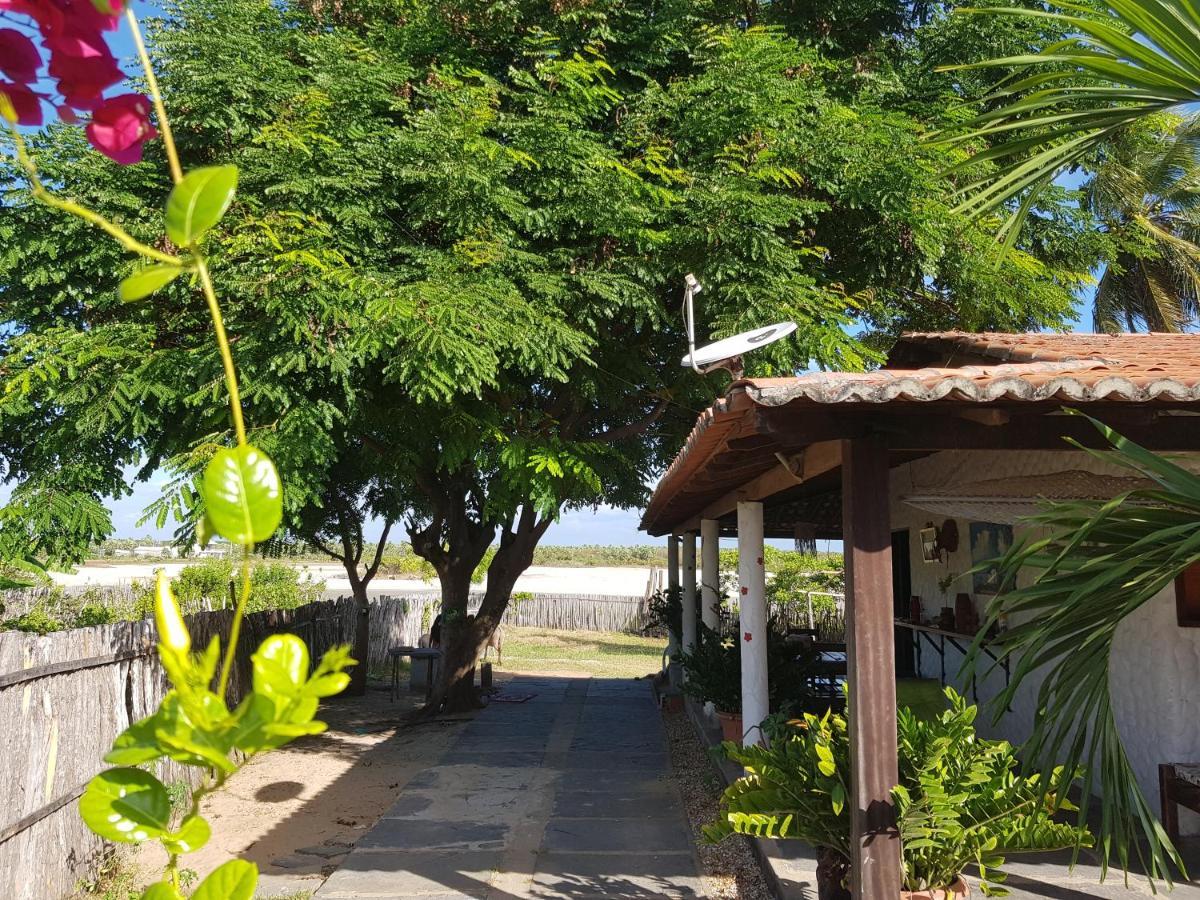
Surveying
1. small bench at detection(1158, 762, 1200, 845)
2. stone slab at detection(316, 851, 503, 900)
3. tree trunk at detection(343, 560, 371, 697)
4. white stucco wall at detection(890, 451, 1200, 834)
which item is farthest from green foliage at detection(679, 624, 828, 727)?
tree trunk at detection(343, 560, 371, 697)

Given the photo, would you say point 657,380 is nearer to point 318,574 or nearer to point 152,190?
point 152,190

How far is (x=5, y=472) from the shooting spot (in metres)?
9.55

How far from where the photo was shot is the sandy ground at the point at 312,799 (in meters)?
6.86

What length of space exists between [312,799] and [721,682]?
398cm

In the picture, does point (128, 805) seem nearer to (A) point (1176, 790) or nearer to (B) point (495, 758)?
(A) point (1176, 790)

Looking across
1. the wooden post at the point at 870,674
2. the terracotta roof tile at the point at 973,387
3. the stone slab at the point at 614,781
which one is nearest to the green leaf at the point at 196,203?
the terracotta roof tile at the point at 973,387

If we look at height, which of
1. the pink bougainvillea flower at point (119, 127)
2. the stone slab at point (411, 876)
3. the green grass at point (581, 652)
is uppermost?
the pink bougainvillea flower at point (119, 127)

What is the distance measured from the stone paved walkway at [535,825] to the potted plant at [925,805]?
141 centimetres

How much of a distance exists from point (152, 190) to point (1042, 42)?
8624 mm

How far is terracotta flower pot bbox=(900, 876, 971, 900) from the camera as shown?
13.6ft

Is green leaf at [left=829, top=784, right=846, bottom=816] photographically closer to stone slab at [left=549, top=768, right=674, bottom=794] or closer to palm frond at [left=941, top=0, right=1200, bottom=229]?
palm frond at [left=941, top=0, right=1200, bottom=229]

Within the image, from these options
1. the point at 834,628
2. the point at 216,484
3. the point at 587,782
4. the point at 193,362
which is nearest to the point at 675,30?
the point at 193,362

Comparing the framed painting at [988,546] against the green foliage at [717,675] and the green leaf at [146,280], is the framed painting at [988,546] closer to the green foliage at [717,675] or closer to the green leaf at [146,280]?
the green foliage at [717,675]

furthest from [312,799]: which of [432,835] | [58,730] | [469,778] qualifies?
[58,730]
